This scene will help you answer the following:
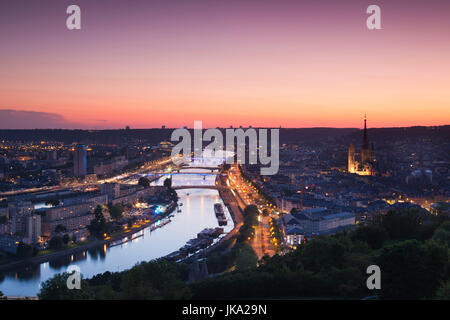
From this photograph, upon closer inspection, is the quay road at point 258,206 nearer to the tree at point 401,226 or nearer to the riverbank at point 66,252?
the tree at point 401,226

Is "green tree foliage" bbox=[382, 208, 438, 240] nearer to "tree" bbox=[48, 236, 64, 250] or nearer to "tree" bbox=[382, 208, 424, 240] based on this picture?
"tree" bbox=[382, 208, 424, 240]

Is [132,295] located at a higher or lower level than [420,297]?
higher

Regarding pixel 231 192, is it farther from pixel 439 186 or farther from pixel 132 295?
pixel 132 295

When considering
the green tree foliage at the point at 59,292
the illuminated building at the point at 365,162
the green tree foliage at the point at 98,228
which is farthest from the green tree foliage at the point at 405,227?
the illuminated building at the point at 365,162

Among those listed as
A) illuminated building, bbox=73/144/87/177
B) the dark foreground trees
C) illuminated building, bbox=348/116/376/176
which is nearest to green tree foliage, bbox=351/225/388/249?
the dark foreground trees

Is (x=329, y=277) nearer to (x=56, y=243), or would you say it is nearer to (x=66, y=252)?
(x=66, y=252)
